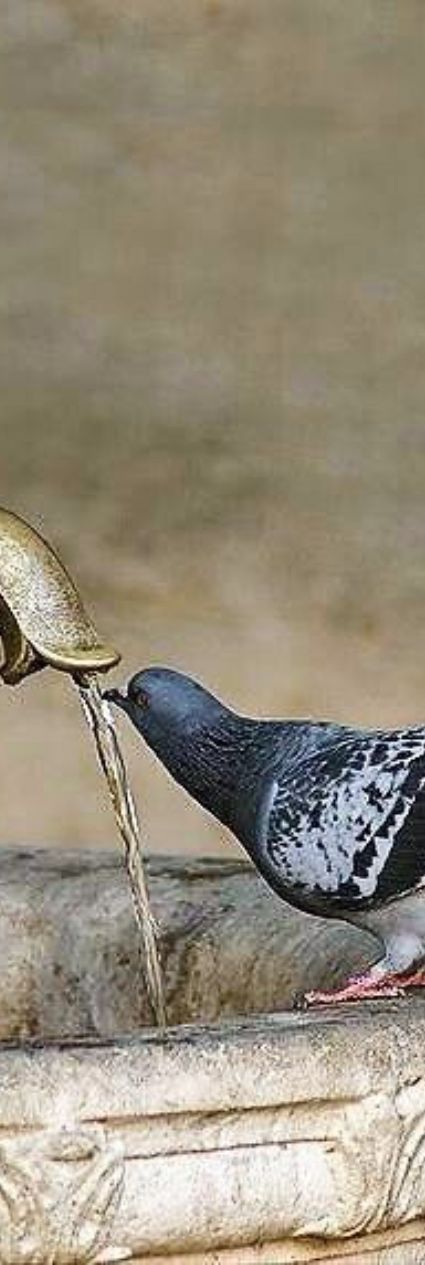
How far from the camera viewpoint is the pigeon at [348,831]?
76.6 inches

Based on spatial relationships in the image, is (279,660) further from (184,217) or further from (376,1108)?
(376,1108)

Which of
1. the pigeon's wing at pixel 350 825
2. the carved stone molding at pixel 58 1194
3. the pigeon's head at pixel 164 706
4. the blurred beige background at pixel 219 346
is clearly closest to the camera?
the carved stone molding at pixel 58 1194

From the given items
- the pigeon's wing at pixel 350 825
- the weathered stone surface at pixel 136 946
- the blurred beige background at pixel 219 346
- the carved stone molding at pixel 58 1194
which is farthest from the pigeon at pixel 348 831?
the blurred beige background at pixel 219 346

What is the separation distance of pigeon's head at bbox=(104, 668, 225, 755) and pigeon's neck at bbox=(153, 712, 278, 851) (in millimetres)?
11

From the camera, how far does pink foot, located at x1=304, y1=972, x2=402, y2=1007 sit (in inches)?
75.3

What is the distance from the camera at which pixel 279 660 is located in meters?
3.99

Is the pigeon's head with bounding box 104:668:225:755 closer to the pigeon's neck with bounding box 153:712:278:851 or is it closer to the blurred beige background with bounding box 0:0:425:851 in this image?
the pigeon's neck with bounding box 153:712:278:851

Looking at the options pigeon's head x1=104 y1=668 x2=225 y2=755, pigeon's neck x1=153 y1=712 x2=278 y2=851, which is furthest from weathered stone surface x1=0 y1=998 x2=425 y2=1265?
pigeon's head x1=104 y1=668 x2=225 y2=755

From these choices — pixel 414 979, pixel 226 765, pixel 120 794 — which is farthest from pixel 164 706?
pixel 414 979

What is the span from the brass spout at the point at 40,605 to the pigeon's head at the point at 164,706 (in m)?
0.37

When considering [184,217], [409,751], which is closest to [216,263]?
[184,217]

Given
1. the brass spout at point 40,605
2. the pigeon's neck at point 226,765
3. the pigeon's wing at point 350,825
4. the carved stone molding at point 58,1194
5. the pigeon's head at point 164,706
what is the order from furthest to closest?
the pigeon's head at point 164,706 → the pigeon's neck at point 226,765 → the pigeon's wing at point 350,825 → the brass spout at point 40,605 → the carved stone molding at point 58,1194

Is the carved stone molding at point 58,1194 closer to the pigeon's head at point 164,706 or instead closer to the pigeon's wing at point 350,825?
the pigeon's wing at point 350,825

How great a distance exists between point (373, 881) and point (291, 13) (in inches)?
78.3
